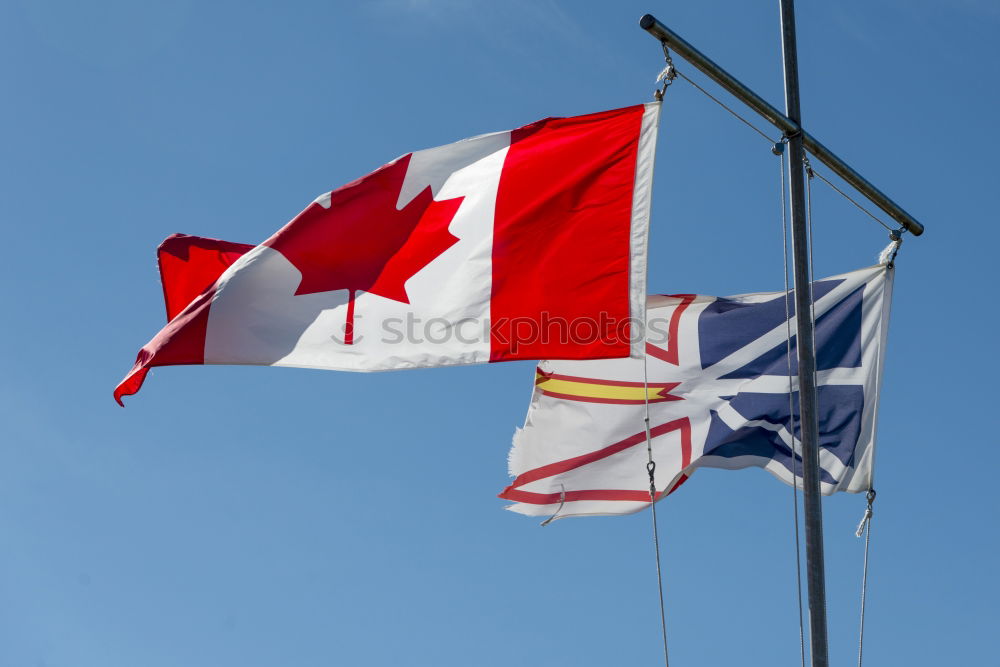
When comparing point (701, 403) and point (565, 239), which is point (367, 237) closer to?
point (565, 239)

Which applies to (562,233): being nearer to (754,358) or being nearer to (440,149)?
(440,149)

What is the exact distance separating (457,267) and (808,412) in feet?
13.5

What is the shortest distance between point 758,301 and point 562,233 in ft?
12.7

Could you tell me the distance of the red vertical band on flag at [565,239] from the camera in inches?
539

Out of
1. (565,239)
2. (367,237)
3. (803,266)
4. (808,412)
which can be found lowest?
Result: (808,412)

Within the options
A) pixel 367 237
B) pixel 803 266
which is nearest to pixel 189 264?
pixel 367 237

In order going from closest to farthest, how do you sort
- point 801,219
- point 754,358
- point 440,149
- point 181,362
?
point 801,219, point 181,362, point 440,149, point 754,358

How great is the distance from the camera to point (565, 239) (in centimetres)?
1438

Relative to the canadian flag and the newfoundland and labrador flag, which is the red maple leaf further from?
the newfoundland and labrador flag

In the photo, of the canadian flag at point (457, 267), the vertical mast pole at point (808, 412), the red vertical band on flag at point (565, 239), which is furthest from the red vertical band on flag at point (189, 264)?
the vertical mast pole at point (808, 412)

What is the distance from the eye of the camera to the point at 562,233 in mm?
14445

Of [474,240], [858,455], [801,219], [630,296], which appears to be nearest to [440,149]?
[474,240]

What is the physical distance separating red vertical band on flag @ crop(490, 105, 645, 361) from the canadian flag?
14 mm

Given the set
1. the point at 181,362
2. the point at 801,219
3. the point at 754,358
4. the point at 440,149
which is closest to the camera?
the point at 801,219
